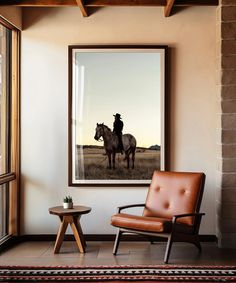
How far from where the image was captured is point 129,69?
6.21m

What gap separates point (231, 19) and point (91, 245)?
301 cm

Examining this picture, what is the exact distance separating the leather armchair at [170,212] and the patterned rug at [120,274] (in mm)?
400

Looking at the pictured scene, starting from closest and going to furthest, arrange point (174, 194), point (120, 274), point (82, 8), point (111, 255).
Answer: point (120, 274), point (111, 255), point (174, 194), point (82, 8)

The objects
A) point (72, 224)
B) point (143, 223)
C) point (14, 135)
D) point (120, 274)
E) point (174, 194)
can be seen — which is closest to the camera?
point (120, 274)

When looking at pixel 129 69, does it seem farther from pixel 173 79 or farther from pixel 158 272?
pixel 158 272

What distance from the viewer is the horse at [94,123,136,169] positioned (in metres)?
6.23

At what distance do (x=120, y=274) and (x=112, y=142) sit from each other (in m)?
1.97

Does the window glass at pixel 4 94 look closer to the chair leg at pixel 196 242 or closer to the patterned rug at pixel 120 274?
the patterned rug at pixel 120 274

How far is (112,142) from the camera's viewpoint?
6242mm

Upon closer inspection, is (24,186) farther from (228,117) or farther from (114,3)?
(228,117)

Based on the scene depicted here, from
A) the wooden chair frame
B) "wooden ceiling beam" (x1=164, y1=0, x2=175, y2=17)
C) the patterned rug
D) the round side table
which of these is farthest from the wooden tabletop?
"wooden ceiling beam" (x1=164, y1=0, x2=175, y2=17)

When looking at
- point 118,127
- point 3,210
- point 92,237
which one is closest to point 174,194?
point 118,127

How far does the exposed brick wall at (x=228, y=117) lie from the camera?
19.0 ft

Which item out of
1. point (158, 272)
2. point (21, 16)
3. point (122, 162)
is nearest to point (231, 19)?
point (122, 162)
